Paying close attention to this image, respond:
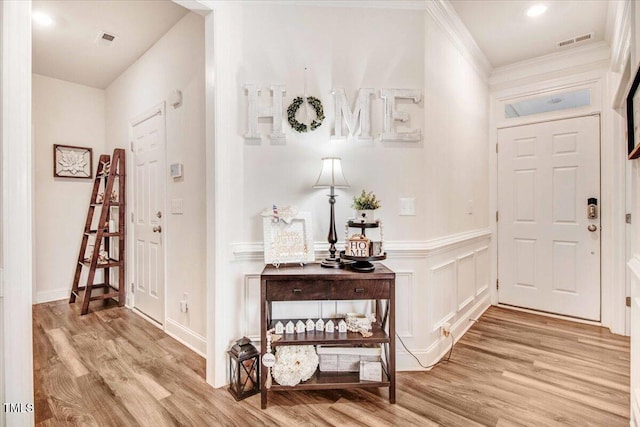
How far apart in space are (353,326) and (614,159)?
2.94 meters

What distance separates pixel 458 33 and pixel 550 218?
2.09 metres

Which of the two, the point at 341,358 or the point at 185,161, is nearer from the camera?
the point at 341,358

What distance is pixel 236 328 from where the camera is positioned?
2121 millimetres

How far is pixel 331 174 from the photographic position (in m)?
2.03

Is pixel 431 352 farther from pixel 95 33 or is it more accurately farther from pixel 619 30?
pixel 95 33

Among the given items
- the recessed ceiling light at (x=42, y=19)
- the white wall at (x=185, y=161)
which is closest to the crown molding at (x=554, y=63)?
the white wall at (x=185, y=161)

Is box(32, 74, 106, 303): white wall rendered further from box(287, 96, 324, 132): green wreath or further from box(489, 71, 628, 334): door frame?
box(489, 71, 628, 334): door frame

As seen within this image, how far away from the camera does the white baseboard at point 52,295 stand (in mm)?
3668

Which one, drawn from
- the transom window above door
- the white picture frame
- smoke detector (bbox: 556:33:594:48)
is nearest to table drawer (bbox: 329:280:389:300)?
the white picture frame

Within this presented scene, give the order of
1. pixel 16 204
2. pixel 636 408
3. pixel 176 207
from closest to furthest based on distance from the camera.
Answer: pixel 16 204
pixel 636 408
pixel 176 207

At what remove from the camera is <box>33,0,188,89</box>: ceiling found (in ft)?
→ 8.16

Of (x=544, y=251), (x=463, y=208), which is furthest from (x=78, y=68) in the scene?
(x=544, y=251)

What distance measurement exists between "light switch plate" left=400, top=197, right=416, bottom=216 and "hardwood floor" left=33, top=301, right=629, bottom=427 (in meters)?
1.12

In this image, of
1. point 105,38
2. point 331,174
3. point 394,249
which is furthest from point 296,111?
point 105,38
